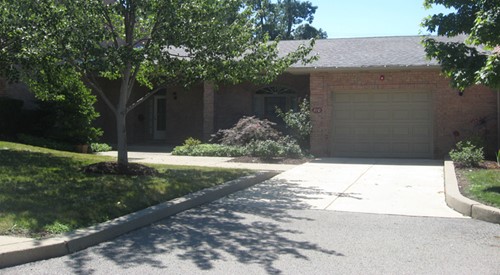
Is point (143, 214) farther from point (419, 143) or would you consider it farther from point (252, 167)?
point (419, 143)

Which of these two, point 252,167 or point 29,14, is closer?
point 29,14

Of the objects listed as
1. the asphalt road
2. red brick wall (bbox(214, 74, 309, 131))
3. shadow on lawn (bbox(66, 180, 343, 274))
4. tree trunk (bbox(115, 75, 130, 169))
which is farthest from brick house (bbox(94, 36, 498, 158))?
the asphalt road

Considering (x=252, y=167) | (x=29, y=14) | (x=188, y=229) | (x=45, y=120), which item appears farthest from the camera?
(x=45, y=120)

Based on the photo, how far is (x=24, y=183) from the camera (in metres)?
8.66

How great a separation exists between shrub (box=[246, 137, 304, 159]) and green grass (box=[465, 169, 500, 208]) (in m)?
5.53

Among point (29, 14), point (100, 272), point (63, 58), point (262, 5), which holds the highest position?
point (262, 5)

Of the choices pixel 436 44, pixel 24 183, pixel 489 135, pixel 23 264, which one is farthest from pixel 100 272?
pixel 489 135

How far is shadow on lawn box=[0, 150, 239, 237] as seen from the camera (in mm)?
6574

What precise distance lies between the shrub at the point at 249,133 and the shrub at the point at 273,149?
0.30 metres

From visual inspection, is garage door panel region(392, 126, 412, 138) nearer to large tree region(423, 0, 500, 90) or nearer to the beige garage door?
the beige garage door

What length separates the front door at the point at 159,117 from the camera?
891 inches

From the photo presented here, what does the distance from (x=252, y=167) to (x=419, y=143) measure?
19.9ft

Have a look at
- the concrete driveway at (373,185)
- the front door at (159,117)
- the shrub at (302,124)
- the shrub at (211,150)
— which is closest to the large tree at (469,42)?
the concrete driveway at (373,185)

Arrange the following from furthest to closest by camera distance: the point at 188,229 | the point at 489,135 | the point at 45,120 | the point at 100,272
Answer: the point at 45,120, the point at 489,135, the point at 188,229, the point at 100,272
